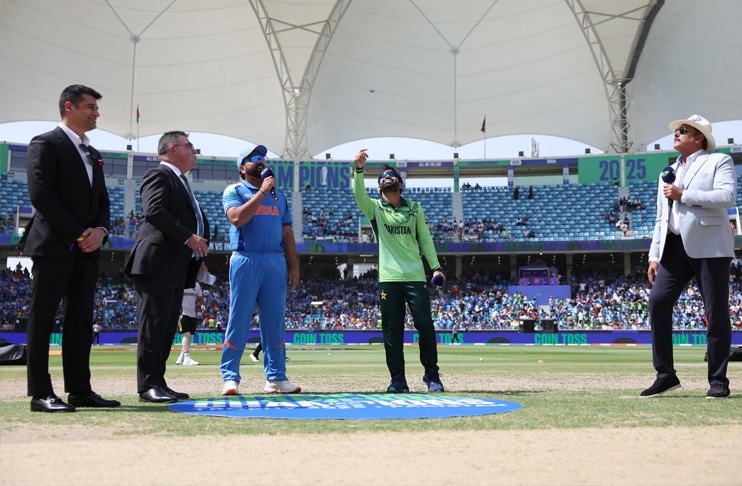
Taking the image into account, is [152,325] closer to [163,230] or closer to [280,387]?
[163,230]

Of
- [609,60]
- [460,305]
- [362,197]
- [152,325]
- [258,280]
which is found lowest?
[460,305]

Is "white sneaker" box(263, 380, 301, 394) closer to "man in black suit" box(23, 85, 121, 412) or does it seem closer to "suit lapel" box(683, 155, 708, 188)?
"man in black suit" box(23, 85, 121, 412)

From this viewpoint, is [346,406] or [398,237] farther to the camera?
[398,237]

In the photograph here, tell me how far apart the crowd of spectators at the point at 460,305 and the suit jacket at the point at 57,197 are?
3339cm

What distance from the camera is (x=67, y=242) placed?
16.6 ft

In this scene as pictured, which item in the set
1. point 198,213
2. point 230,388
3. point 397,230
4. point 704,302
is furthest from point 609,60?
point 230,388

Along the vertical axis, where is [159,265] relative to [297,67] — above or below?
below

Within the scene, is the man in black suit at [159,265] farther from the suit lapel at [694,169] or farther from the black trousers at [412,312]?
the suit lapel at [694,169]

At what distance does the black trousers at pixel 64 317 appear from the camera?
495cm

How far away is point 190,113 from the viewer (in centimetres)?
4591

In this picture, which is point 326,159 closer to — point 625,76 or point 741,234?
point 625,76

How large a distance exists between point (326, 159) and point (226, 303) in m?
13.4

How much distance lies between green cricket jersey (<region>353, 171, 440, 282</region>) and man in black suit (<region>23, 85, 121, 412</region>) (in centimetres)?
245

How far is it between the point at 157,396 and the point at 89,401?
0.48 meters
